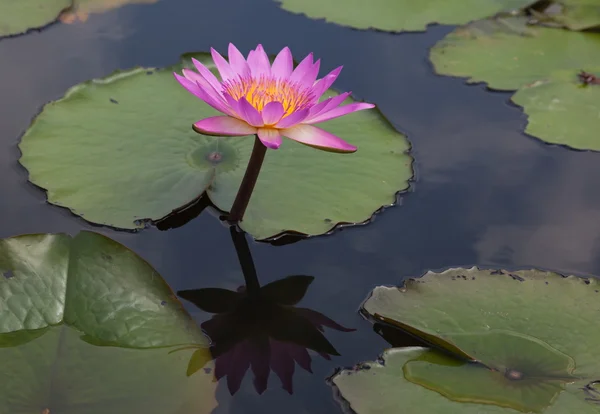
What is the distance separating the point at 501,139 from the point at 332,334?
1.34m

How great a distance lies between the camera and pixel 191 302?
1.90 meters

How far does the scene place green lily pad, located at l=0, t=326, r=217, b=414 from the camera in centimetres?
152

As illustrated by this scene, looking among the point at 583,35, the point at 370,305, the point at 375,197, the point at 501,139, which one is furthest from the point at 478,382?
the point at 583,35

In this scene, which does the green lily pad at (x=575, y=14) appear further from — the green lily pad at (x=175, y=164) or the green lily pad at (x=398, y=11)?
the green lily pad at (x=175, y=164)

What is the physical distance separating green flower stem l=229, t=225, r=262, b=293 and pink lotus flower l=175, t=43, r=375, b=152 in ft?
1.51

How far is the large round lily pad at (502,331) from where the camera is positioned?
1659 millimetres

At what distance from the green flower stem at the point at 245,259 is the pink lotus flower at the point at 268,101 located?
0.46 metres

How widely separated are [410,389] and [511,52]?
221 cm

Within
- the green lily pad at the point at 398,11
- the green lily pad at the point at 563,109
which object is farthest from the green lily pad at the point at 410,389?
the green lily pad at the point at 398,11

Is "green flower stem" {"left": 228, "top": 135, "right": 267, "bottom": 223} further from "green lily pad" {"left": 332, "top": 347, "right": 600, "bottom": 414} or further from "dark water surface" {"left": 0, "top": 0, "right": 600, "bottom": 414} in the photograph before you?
"green lily pad" {"left": 332, "top": 347, "right": 600, "bottom": 414}

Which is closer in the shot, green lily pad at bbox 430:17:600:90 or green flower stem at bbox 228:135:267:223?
green flower stem at bbox 228:135:267:223

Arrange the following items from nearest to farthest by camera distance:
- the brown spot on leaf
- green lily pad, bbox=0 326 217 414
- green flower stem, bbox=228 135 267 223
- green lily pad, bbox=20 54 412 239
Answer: green lily pad, bbox=0 326 217 414, green flower stem, bbox=228 135 267 223, green lily pad, bbox=20 54 412 239, the brown spot on leaf

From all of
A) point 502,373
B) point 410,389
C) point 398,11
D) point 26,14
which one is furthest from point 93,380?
point 398,11

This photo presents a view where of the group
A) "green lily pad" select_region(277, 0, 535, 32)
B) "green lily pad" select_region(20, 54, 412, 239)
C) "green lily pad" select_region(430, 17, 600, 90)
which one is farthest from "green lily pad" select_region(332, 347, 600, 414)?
"green lily pad" select_region(277, 0, 535, 32)
